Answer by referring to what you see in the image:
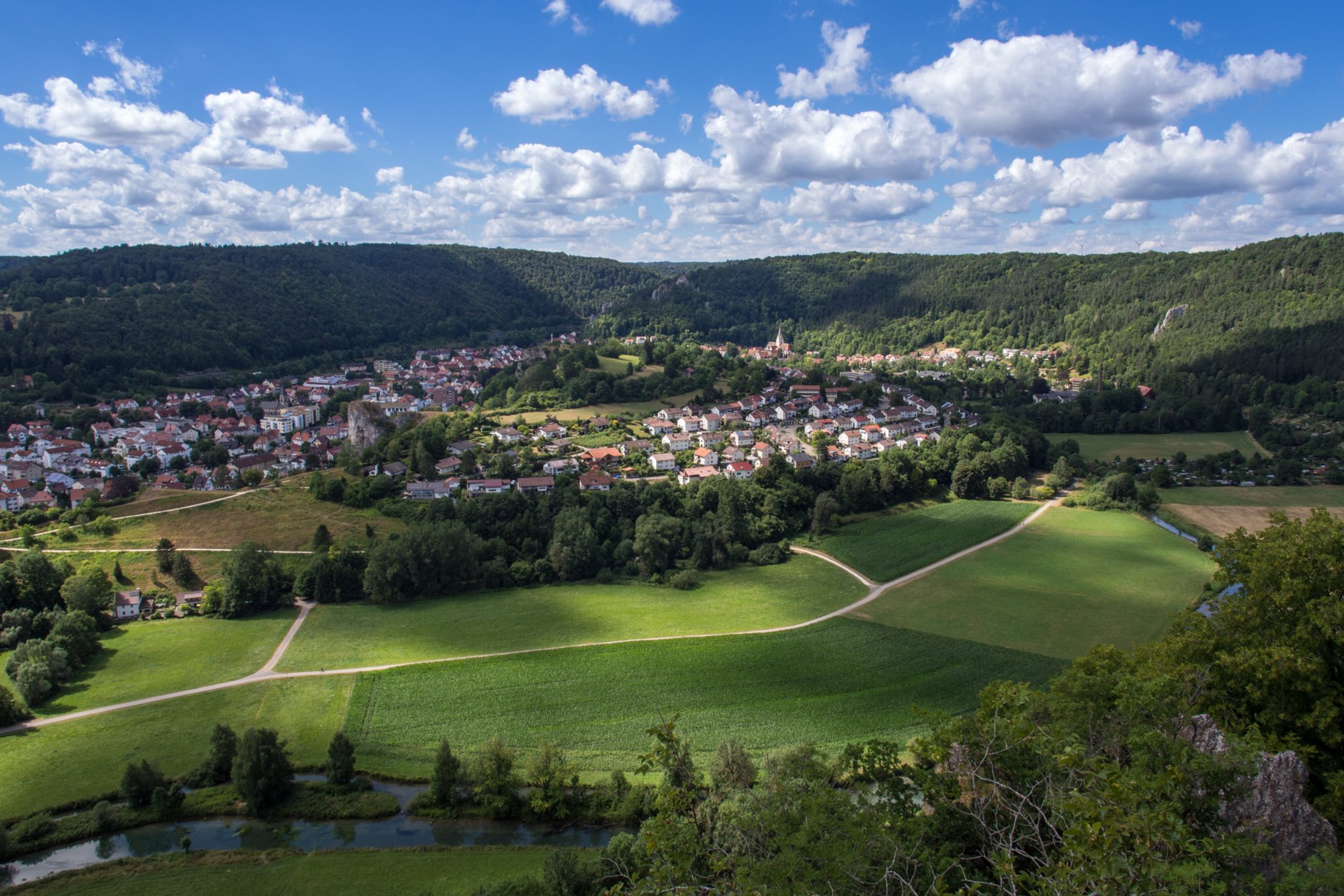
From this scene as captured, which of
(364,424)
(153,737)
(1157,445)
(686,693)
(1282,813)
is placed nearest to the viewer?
(1282,813)

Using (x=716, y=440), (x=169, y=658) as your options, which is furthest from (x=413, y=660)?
(x=716, y=440)

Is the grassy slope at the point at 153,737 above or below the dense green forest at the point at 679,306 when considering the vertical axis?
below

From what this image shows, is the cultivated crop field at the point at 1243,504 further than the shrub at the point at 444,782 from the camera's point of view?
Yes

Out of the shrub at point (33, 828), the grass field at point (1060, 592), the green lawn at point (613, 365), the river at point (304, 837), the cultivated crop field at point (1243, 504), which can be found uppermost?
the green lawn at point (613, 365)

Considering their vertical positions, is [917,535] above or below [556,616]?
above

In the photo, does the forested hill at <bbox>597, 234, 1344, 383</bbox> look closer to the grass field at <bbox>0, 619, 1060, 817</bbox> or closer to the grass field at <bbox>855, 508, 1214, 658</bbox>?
the grass field at <bbox>855, 508, 1214, 658</bbox>

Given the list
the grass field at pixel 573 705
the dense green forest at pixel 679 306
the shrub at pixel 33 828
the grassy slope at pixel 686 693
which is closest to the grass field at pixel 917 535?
the grassy slope at pixel 686 693

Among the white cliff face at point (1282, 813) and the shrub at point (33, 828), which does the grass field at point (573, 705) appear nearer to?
the shrub at point (33, 828)

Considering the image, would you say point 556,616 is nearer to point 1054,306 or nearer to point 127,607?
point 127,607

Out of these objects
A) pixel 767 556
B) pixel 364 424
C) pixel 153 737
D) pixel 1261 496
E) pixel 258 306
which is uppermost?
pixel 258 306
